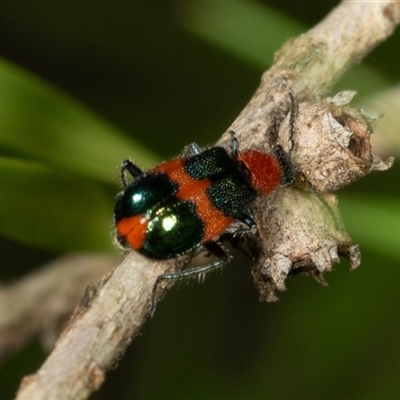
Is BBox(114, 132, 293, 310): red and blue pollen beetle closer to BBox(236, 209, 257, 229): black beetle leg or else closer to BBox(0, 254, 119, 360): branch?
BBox(236, 209, 257, 229): black beetle leg

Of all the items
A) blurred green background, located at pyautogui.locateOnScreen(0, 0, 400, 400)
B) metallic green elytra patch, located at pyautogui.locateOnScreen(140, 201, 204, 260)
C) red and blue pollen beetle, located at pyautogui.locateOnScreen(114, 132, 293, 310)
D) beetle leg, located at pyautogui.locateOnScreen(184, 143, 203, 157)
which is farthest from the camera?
blurred green background, located at pyautogui.locateOnScreen(0, 0, 400, 400)

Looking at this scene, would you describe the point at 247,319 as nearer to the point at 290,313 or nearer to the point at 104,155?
the point at 290,313

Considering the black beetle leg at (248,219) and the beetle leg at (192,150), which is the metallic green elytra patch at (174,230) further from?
the beetle leg at (192,150)

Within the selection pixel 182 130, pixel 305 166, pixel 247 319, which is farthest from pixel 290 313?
pixel 305 166

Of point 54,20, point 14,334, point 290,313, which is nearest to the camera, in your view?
point 14,334

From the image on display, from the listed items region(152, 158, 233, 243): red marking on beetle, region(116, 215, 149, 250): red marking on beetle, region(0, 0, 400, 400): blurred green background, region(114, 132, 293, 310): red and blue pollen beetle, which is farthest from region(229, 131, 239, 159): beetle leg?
region(0, 0, 400, 400): blurred green background
